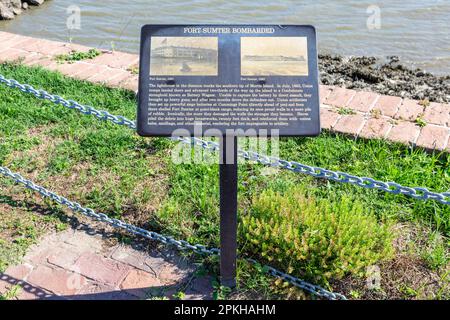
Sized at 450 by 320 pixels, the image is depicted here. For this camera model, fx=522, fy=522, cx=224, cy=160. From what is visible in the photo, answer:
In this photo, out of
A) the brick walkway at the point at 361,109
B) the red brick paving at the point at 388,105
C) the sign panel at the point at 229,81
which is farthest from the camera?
the red brick paving at the point at 388,105

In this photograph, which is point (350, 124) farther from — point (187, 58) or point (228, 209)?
point (187, 58)

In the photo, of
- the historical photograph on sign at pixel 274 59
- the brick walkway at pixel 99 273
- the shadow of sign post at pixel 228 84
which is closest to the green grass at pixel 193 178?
the brick walkway at pixel 99 273

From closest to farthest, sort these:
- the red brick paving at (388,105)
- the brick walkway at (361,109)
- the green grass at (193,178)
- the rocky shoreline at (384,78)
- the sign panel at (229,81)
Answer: the sign panel at (229,81) < the green grass at (193,178) < the brick walkway at (361,109) < the red brick paving at (388,105) < the rocky shoreline at (384,78)

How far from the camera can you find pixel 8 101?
4.55 metres

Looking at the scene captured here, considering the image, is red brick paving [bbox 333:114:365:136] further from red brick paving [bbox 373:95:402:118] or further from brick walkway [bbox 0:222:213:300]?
brick walkway [bbox 0:222:213:300]

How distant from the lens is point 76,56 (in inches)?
207

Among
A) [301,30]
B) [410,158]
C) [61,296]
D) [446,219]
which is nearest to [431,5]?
[410,158]

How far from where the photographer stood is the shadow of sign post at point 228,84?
95.0 inches

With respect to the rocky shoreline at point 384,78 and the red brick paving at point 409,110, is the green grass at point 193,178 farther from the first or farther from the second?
the rocky shoreline at point 384,78

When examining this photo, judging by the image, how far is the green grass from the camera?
Result: 304 centimetres

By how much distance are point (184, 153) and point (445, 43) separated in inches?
153

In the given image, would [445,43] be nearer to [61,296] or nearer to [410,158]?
→ [410,158]

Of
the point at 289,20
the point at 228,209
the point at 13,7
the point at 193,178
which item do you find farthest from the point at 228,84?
the point at 13,7

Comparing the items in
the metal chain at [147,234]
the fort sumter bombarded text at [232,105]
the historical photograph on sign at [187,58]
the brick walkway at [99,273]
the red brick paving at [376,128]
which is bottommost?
the brick walkway at [99,273]
